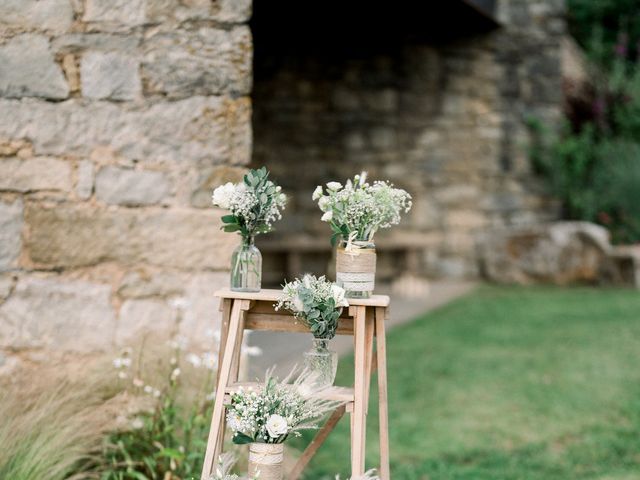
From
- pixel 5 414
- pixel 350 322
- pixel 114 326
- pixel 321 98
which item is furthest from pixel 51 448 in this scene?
pixel 321 98

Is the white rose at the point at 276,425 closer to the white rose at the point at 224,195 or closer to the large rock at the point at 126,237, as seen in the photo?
the white rose at the point at 224,195

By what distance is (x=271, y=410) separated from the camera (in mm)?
2230

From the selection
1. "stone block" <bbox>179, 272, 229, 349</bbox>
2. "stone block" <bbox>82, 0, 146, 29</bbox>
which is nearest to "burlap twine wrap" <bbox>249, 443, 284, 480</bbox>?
"stone block" <bbox>179, 272, 229, 349</bbox>

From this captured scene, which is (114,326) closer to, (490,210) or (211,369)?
(211,369)

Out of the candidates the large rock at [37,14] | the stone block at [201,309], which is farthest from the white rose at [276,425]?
the large rock at [37,14]

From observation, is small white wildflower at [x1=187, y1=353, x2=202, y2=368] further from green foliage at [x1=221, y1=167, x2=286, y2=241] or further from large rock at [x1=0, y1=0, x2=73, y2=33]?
large rock at [x1=0, y1=0, x2=73, y2=33]

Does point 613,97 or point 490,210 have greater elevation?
point 613,97

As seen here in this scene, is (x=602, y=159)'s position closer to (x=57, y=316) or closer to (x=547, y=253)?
(x=547, y=253)

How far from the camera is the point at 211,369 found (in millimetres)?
3070

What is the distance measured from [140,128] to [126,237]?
430mm

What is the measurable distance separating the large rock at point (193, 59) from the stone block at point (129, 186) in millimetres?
336

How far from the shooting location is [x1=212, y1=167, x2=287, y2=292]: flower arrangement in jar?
2.37 m

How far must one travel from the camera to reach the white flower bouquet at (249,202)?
237cm

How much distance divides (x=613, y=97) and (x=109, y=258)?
26.1ft
